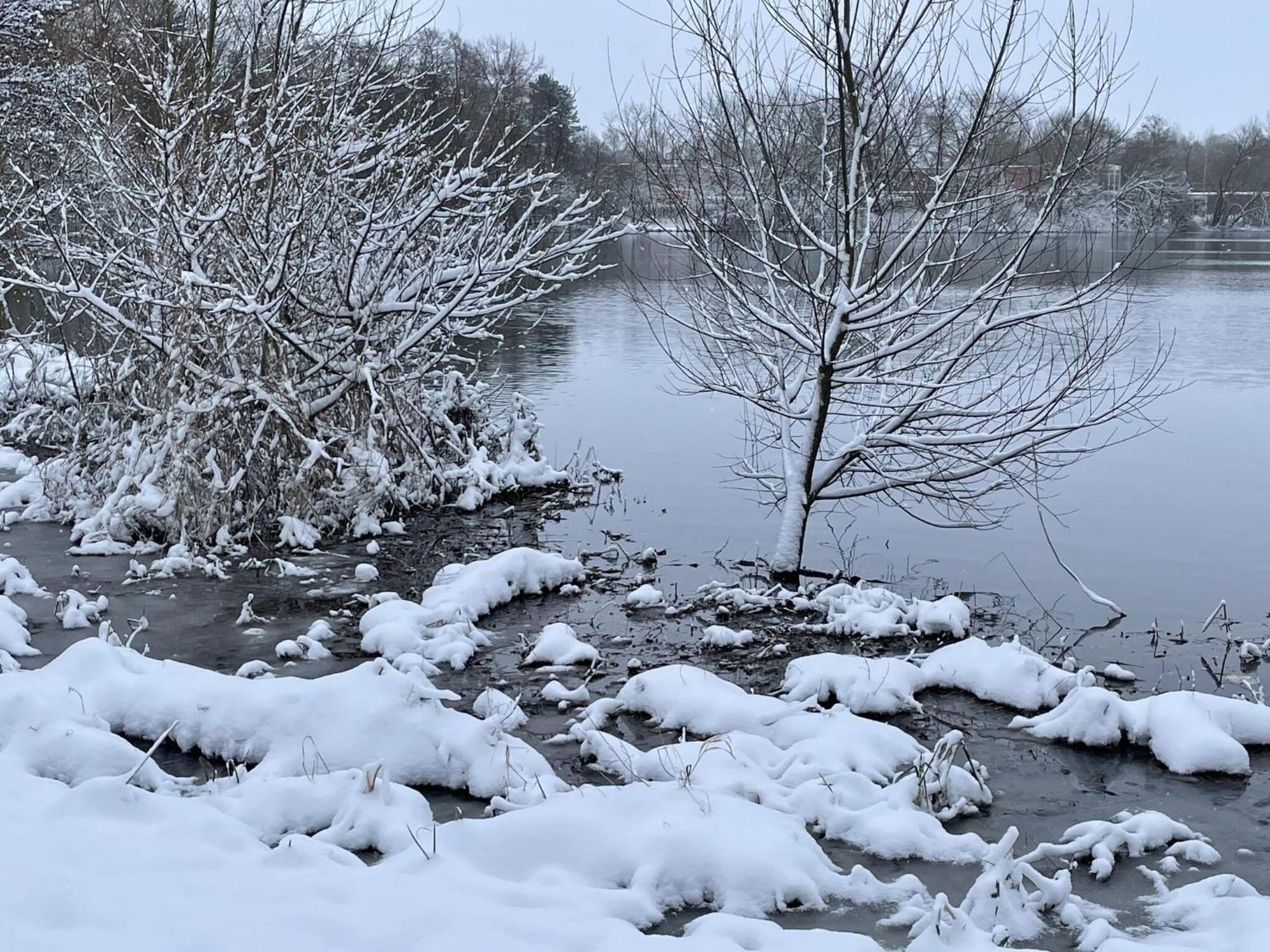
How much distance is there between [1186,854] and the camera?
464 centimetres

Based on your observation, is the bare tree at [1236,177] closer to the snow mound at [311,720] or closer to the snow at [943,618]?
the snow at [943,618]

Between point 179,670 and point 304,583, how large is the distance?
96.8 inches

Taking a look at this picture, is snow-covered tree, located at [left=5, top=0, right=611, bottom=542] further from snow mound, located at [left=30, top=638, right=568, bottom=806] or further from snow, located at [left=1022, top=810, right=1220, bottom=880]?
snow, located at [left=1022, top=810, right=1220, bottom=880]

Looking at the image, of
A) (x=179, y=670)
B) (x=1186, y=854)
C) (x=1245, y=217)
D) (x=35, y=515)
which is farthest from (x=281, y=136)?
(x=1245, y=217)

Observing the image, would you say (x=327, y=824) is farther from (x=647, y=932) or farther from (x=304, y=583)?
(x=304, y=583)

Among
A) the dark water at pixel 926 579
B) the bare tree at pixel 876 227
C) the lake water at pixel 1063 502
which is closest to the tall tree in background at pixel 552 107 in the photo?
the lake water at pixel 1063 502

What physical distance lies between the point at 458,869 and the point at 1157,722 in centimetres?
362

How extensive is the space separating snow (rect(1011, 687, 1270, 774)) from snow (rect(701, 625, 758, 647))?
180cm

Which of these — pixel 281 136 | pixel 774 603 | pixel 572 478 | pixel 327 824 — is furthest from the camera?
pixel 572 478

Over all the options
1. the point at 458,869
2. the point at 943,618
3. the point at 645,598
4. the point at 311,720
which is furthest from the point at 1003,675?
the point at 311,720

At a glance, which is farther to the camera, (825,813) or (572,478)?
(572,478)

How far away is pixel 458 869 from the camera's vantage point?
13.6ft

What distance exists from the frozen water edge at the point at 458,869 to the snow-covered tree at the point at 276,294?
193 inches

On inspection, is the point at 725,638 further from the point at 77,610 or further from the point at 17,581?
the point at 17,581
